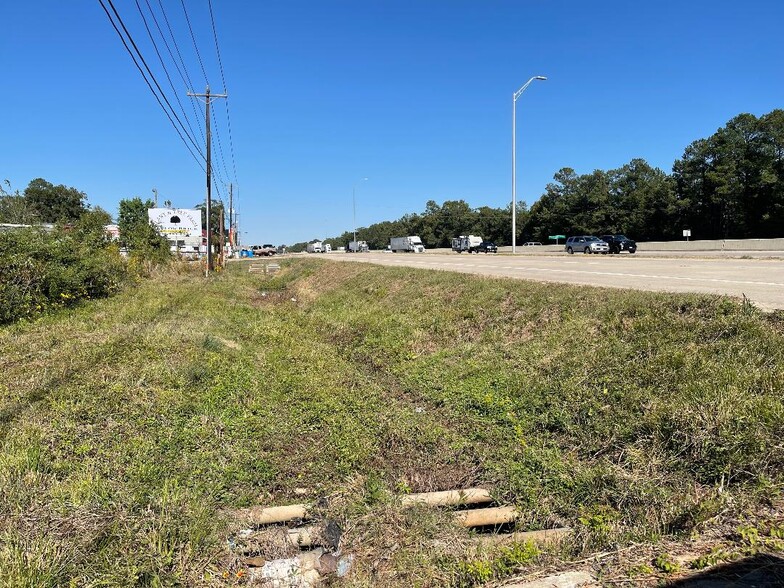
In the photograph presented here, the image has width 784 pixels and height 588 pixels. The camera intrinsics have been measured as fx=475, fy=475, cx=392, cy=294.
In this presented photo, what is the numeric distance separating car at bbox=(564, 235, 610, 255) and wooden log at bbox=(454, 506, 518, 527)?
40.7 m

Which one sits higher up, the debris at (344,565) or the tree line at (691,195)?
the tree line at (691,195)

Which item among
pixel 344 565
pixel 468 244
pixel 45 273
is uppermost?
pixel 468 244

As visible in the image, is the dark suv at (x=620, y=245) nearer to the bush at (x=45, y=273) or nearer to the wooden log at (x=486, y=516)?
the bush at (x=45, y=273)

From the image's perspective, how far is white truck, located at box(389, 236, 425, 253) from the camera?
256 ft

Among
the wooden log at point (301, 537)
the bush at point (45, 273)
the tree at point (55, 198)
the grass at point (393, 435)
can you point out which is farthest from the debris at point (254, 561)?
the tree at point (55, 198)

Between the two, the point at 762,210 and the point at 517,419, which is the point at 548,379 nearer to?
the point at 517,419

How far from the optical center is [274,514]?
4020 mm

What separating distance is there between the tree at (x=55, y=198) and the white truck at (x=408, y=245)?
6087 cm

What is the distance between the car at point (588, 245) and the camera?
4122 cm

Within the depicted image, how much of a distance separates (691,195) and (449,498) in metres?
74.9

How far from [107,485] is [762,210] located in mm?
69707

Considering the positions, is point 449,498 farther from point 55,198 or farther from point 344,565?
point 55,198

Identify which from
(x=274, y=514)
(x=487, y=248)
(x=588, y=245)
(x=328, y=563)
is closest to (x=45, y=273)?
(x=274, y=514)

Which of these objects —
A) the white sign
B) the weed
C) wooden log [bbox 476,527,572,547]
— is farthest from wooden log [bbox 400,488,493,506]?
the white sign
